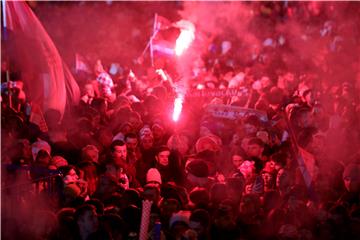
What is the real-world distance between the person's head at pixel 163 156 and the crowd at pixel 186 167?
16 mm

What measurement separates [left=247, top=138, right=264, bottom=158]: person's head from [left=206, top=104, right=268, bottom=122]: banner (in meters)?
0.68

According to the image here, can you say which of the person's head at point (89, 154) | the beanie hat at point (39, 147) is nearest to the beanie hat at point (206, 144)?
the person's head at point (89, 154)

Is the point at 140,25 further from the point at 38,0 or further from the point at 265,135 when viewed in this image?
the point at 265,135

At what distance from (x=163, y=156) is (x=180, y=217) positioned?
1.03 m

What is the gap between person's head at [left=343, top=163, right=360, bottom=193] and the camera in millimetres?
5105

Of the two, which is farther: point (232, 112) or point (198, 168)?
point (232, 112)

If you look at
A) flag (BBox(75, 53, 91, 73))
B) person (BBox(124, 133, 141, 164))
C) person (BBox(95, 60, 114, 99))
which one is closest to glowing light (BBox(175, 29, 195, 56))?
person (BBox(95, 60, 114, 99))

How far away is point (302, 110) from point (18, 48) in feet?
11.8

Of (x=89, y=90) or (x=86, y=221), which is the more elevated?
(x=89, y=90)

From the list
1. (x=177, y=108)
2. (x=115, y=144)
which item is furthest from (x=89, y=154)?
(x=177, y=108)

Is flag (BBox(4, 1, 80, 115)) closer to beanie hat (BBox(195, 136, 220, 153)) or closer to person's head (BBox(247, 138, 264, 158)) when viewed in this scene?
beanie hat (BBox(195, 136, 220, 153))

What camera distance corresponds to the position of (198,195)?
4926 millimetres

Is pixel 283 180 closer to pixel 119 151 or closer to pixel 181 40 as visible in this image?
pixel 119 151

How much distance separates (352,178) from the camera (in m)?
5.13
